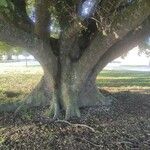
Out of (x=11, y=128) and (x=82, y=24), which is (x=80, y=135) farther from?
(x=82, y=24)

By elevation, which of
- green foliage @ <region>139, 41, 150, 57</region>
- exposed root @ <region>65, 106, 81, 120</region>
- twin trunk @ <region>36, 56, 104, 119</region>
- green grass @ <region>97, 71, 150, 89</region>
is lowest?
green grass @ <region>97, 71, 150, 89</region>

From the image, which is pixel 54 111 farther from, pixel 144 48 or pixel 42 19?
pixel 144 48

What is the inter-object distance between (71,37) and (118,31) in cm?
163

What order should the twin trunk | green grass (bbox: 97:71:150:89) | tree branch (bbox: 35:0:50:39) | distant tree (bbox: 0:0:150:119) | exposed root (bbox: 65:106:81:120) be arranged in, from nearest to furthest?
1. distant tree (bbox: 0:0:150:119)
2. tree branch (bbox: 35:0:50:39)
3. exposed root (bbox: 65:106:81:120)
4. the twin trunk
5. green grass (bbox: 97:71:150:89)

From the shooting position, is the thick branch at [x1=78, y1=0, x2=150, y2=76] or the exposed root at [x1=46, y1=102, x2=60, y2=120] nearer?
the thick branch at [x1=78, y1=0, x2=150, y2=76]

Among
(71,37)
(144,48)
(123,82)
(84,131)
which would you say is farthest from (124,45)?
(123,82)

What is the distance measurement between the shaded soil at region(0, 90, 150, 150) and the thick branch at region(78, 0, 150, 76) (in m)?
1.54

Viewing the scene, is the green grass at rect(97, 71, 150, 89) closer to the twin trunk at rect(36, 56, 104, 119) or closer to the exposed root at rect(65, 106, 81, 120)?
the twin trunk at rect(36, 56, 104, 119)

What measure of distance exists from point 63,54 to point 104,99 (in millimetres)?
2276

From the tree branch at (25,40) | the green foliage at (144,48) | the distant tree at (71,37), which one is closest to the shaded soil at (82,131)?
the distant tree at (71,37)

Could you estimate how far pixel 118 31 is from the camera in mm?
9531

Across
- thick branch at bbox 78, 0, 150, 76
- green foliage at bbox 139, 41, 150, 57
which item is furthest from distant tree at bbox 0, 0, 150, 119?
green foliage at bbox 139, 41, 150, 57

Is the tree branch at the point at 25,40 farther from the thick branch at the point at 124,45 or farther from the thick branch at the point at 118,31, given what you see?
the thick branch at the point at 124,45

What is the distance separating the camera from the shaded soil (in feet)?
27.8
